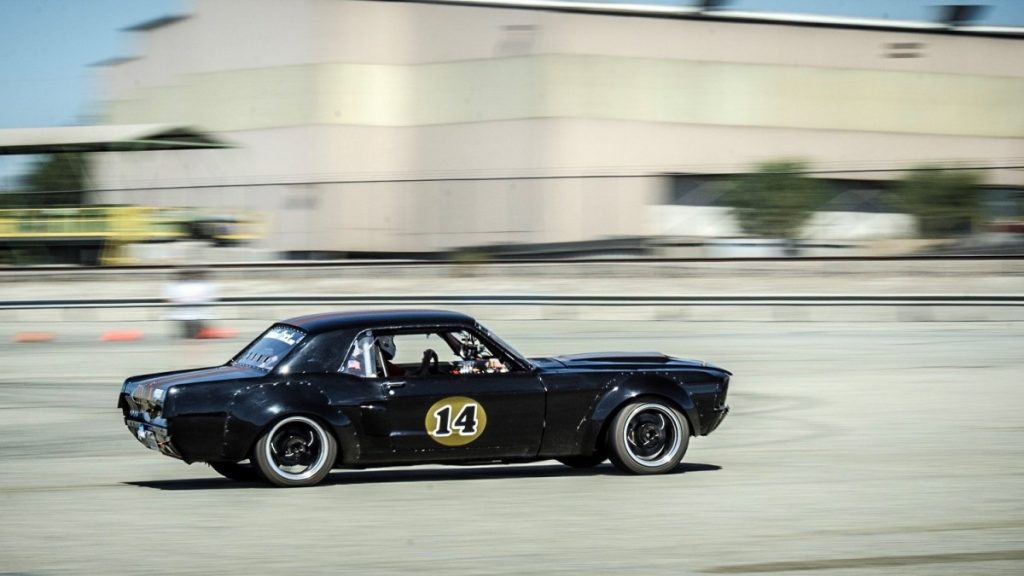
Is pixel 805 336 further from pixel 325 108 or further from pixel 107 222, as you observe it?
pixel 325 108

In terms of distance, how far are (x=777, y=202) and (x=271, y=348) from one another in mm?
22150

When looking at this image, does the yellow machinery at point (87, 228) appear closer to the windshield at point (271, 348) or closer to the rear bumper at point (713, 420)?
the windshield at point (271, 348)

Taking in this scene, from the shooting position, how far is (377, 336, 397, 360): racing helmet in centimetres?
799

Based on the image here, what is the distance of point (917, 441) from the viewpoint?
987cm

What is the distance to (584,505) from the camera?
279 inches

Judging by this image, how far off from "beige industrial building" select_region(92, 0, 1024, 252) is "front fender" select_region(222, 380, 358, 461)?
979 inches

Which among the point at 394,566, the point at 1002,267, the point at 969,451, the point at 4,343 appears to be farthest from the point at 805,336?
the point at 394,566

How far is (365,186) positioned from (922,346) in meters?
18.1

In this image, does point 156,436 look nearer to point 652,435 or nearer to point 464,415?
point 464,415

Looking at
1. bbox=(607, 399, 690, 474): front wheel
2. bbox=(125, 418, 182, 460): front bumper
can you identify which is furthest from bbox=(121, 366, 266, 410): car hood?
bbox=(607, 399, 690, 474): front wheel

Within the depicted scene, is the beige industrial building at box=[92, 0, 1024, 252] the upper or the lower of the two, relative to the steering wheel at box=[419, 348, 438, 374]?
upper

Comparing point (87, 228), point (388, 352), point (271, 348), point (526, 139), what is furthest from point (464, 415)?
point (526, 139)

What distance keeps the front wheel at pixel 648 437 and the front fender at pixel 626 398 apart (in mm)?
55

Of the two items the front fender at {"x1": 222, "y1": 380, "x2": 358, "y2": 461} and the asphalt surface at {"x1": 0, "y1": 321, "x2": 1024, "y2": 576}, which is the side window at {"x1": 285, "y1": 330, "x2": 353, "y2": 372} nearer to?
the front fender at {"x1": 222, "y1": 380, "x2": 358, "y2": 461}
